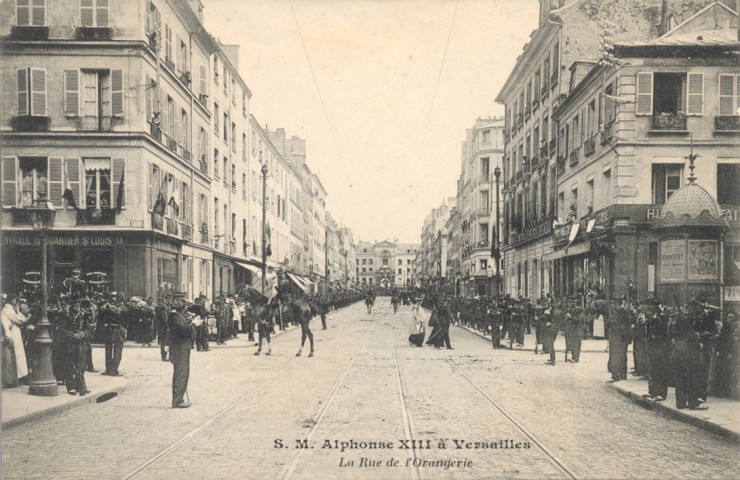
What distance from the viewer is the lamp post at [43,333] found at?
991cm

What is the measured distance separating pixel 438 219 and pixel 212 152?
301ft

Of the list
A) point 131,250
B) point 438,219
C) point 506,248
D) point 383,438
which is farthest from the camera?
point 438,219

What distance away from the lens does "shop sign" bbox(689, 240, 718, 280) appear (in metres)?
11.5

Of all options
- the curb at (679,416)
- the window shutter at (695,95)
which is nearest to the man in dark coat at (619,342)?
the curb at (679,416)

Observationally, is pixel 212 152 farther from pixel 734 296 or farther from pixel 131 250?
pixel 734 296

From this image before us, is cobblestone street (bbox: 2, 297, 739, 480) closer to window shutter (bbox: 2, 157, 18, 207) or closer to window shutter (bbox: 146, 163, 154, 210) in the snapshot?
window shutter (bbox: 2, 157, 18, 207)

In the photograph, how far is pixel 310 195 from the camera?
82000mm

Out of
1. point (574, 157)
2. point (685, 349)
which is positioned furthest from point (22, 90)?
point (574, 157)

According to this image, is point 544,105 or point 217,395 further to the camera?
point 544,105

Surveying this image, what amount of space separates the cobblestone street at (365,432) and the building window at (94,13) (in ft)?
34.3

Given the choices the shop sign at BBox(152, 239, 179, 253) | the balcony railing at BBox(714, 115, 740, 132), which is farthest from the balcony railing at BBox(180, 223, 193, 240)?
the balcony railing at BBox(714, 115, 740, 132)

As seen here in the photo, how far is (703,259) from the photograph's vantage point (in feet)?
37.8

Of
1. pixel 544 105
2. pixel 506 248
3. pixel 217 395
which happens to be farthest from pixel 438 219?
pixel 217 395

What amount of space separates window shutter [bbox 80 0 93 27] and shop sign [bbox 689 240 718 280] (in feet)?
53.4
